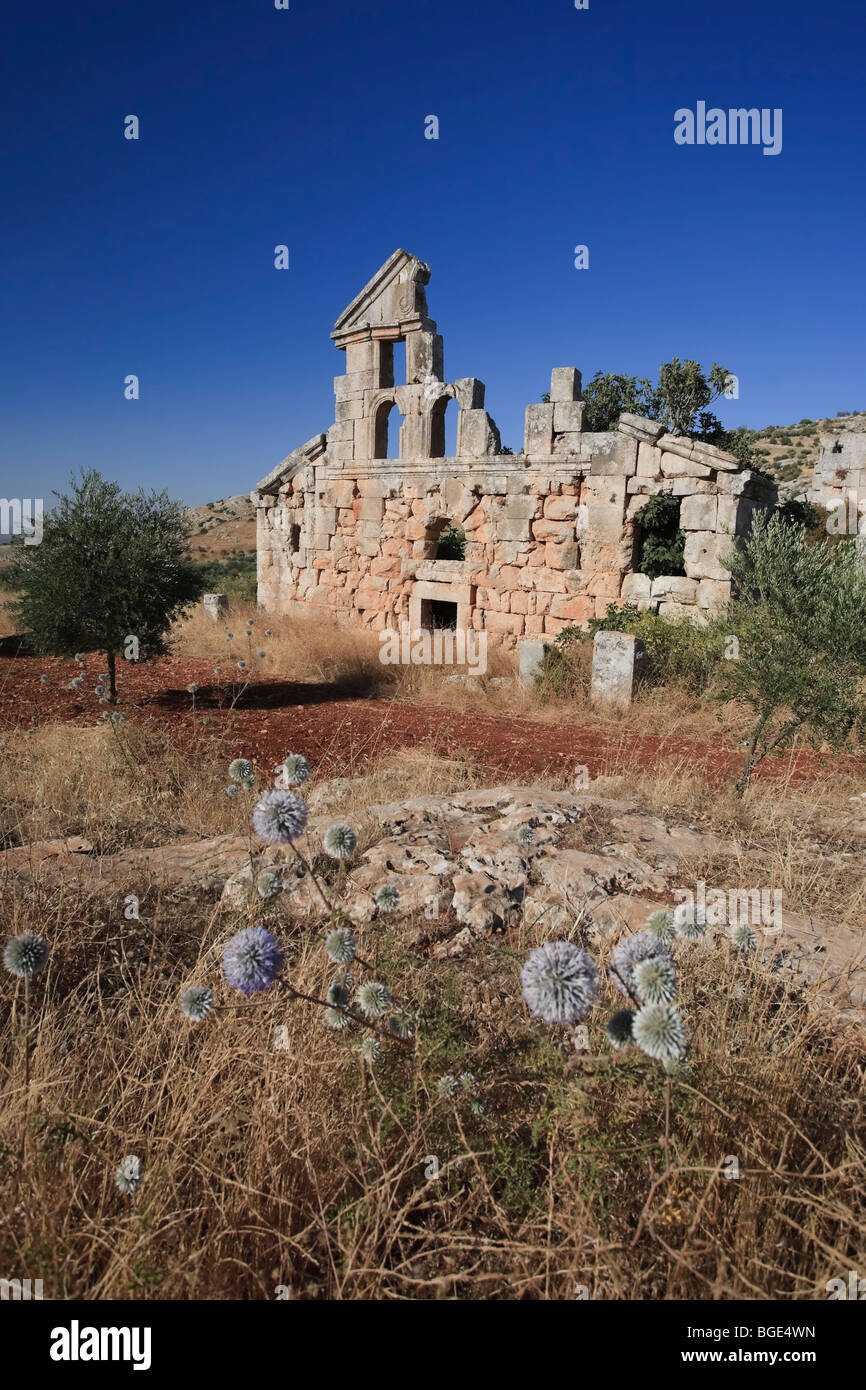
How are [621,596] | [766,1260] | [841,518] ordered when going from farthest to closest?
[841,518] → [621,596] → [766,1260]

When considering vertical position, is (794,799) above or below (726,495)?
below

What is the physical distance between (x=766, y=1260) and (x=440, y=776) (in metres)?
4.52

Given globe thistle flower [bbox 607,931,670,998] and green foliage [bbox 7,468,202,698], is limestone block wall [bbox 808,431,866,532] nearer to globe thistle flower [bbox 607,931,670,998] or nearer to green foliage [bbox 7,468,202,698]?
green foliage [bbox 7,468,202,698]

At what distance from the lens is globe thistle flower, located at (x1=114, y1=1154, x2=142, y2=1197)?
5.93 ft

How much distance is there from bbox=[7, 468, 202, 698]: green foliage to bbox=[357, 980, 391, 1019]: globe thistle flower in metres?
8.33

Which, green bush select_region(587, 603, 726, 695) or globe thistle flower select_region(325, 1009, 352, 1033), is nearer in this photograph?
globe thistle flower select_region(325, 1009, 352, 1033)

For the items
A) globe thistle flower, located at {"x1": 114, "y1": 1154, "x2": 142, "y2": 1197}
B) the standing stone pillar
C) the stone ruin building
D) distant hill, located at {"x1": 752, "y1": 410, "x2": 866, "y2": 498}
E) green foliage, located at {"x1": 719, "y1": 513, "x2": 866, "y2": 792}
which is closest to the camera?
globe thistle flower, located at {"x1": 114, "y1": 1154, "x2": 142, "y2": 1197}

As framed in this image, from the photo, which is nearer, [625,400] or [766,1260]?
[766,1260]

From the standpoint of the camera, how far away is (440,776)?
20.3 ft

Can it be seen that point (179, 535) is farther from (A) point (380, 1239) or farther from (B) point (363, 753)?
(A) point (380, 1239)

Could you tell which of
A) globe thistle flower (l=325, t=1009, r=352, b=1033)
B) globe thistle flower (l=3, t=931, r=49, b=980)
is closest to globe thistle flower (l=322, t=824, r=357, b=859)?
globe thistle flower (l=325, t=1009, r=352, b=1033)

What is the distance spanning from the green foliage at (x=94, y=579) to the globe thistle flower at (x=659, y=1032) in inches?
354

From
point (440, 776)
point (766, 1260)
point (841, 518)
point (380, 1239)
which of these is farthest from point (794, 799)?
point (841, 518)

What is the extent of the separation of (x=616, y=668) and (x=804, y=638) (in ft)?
12.8
